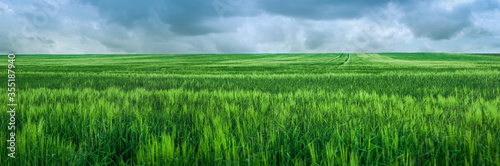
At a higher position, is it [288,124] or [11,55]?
[11,55]

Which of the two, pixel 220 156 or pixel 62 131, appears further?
pixel 62 131

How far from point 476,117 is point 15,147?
4.39 metres

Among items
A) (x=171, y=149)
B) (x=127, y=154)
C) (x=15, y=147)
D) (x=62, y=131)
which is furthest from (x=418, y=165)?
(x=62, y=131)

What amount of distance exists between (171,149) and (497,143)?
2.41m

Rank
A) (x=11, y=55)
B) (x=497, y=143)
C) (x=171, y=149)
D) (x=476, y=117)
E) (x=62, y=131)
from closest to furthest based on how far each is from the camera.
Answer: (x=171, y=149), (x=497, y=143), (x=62, y=131), (x=476, y=117), (x=11, y=55)

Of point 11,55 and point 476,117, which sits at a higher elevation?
point 11,55

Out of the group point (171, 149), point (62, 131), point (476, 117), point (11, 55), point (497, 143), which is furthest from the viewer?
point (11, 55)

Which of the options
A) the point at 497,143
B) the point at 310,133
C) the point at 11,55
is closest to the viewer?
the point at 497,143

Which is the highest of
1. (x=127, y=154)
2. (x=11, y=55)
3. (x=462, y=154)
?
(x=11, y=55)

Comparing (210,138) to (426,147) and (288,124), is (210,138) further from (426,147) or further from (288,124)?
(426,147)

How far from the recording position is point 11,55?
3.49 meters

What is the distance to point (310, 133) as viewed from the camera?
7.73ft

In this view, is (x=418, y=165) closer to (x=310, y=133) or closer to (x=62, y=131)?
(x=310, y=133)

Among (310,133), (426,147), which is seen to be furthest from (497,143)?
(310,133)
